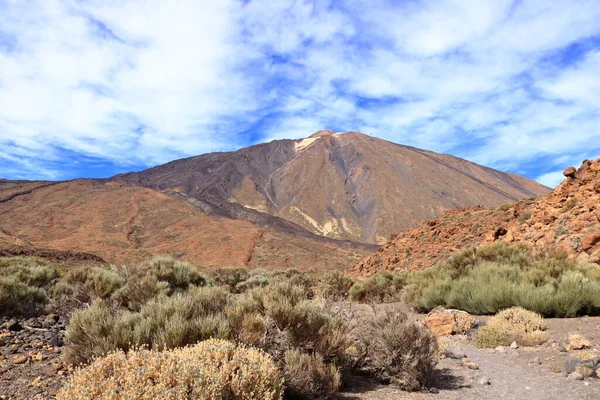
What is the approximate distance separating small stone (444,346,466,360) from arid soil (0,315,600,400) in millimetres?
133

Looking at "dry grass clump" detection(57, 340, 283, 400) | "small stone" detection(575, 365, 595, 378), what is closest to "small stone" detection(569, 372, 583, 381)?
"small stone" detection(575, 365, 595, 378)

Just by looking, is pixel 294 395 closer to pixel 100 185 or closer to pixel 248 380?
pixel 248 380

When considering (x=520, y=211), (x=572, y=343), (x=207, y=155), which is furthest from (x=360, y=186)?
(x=572, y=343)

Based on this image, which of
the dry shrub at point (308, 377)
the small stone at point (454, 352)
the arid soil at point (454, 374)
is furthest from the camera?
the small stone at point (454, 352)

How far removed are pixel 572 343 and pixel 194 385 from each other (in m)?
6.28

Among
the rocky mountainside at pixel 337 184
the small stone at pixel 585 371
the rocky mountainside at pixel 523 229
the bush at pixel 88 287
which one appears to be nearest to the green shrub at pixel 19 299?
the bush at pixel 88 287

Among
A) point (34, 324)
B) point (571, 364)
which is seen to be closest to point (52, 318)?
point (34, 324)

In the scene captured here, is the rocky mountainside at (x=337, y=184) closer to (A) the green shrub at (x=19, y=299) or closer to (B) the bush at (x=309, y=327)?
(A) the green shrub at (x=19, y=299)

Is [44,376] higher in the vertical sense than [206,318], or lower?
lower

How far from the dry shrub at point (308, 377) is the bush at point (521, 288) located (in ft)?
19.8

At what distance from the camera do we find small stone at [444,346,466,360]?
21.9 ft

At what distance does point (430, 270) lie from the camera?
48.2 ft

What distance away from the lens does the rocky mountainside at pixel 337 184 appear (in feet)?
408

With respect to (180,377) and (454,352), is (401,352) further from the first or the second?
(180,377)
